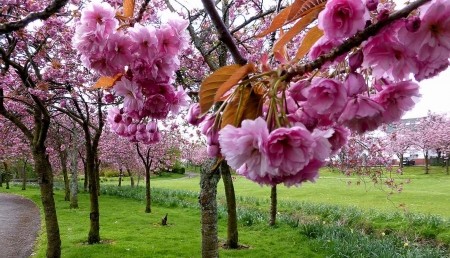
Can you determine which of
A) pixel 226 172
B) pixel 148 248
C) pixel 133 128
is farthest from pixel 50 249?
pixel 133 128

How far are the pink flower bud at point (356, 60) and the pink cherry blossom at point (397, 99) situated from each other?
93 mm

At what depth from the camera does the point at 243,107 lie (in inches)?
26.1

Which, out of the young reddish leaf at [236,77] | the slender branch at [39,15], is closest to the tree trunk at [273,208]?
the slender branch at [39,15]

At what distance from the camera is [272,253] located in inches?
265

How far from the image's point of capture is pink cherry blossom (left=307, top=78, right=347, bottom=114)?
0.60m

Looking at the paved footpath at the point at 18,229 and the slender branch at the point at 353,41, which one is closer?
the slender branch at the point at 353,41

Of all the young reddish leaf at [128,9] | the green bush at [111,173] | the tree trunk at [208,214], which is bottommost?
the green bush at [111,173]

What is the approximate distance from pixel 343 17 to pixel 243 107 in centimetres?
24

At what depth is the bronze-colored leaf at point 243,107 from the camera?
0.66 m

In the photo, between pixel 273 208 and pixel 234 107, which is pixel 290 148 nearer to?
pixel 234 107

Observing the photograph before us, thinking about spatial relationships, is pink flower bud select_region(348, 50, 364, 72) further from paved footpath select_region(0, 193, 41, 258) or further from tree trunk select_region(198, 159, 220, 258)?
paved footpath select_region(0, 193, 41, 258)

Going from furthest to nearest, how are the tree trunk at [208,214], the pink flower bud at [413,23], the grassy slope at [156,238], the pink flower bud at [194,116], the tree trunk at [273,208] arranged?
the tree trunk at [273,208] < the grassy slope at [156,238] < the tree trunk at [208,214] < the pink flower bud at [194,116] < the pink flower bud at [413,23]

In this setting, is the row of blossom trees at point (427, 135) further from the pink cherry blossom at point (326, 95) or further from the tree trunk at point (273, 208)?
the pink cherry blossom at point (326, 95)

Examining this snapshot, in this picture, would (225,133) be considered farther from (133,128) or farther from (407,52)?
(133,128)
